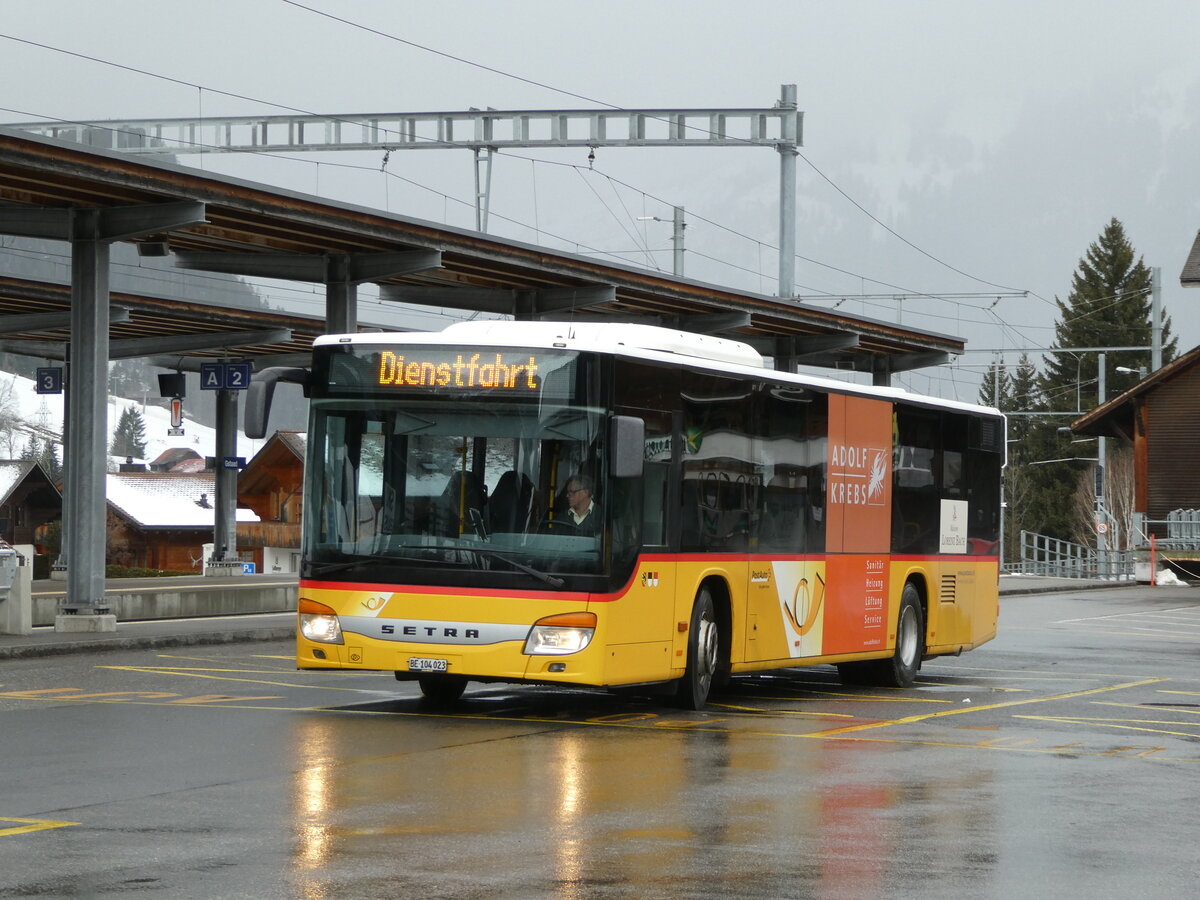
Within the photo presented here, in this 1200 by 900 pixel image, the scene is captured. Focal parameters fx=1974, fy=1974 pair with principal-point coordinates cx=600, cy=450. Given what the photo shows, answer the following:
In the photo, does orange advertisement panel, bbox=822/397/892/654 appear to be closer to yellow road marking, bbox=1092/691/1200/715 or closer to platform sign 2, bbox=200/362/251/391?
yellow road marking, bbox=1092/691/1200/715

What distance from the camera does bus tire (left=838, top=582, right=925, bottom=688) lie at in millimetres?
19281

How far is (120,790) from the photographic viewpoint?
33.9 ft

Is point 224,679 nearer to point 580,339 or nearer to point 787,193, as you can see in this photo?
point 580,339

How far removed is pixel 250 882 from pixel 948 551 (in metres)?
13.7

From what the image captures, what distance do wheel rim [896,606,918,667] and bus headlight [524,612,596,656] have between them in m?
5.93

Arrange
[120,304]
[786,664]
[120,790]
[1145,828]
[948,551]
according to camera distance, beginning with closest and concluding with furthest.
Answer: [1145,828], [120,790], [786,664], [948,551], [120,304]

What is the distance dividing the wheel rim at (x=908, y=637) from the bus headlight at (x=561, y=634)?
5.93 meters

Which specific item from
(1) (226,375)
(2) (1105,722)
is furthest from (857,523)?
(1) (226,375)

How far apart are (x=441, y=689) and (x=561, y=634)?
2.10 metres

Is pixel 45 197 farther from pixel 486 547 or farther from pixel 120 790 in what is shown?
pixel 120 790

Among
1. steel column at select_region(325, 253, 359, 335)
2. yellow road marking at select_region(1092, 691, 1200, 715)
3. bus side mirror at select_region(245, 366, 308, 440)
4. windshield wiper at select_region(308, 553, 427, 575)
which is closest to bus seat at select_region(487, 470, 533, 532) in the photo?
windshield wiper at select_region(308, 553, 427, 575)

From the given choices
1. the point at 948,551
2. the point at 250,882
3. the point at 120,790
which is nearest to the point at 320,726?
the point at 120,790

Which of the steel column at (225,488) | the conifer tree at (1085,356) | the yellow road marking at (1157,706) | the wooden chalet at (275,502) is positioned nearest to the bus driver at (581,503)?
the yellow road marking at (1157,706)

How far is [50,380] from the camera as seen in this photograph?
40281 millimetres
